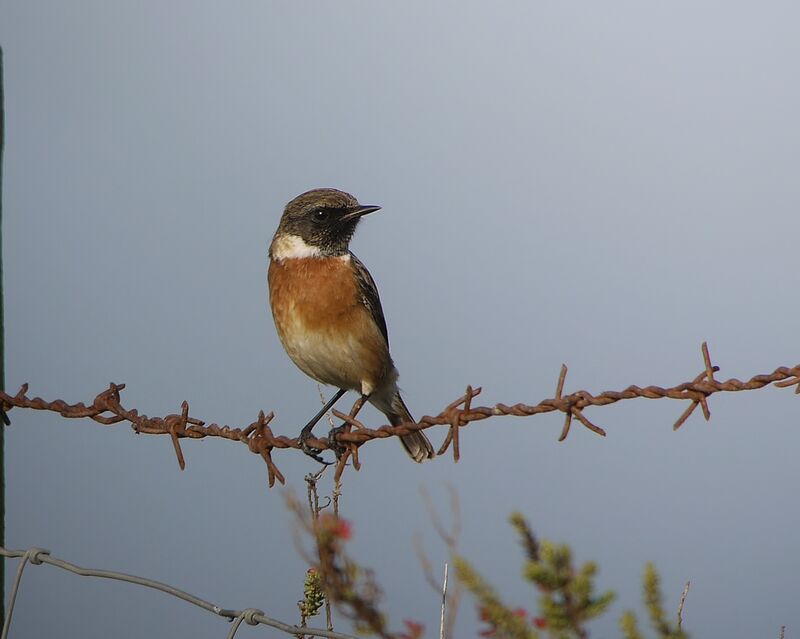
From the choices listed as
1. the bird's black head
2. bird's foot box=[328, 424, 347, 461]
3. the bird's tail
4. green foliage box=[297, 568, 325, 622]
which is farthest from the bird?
green foliage box=[297, 568, 325, 622]

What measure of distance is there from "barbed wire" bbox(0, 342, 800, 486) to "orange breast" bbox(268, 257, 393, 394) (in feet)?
2.32

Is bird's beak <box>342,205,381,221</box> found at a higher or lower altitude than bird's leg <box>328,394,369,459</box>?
higher

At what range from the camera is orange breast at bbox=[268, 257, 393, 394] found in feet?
17.2

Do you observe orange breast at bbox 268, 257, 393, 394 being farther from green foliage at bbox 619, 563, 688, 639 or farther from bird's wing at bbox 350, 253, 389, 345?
green foliage at bbox 619, 563, 688, 639

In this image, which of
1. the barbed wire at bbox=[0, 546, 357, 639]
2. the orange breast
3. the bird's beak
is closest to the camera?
the barbed wire at bbox=[0, 546, 357, 639]

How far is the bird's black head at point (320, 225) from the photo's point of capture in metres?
5.57

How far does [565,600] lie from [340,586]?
0.74m

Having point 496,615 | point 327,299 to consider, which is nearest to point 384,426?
point 496,615

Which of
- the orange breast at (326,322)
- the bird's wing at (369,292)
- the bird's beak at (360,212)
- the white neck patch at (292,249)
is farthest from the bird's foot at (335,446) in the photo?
the bird's beak at (360,212)

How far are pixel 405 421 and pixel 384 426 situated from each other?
2686 millimetres

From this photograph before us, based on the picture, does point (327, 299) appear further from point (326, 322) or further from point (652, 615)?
point (652, 615)

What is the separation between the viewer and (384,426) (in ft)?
11.7

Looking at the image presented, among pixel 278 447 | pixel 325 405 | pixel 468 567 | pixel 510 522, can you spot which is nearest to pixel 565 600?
pixel 510 522

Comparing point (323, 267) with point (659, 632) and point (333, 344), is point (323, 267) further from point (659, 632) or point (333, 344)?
point (659, 632)
